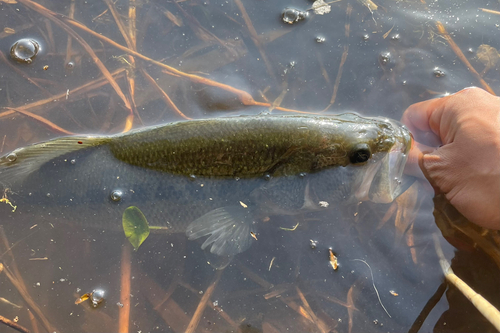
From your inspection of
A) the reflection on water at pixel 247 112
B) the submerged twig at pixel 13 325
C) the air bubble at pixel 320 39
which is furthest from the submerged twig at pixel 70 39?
the air bubble at pixel 320 39

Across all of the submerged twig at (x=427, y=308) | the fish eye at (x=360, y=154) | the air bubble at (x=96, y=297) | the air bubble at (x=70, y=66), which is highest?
the air bubble at (x=70, y=66)

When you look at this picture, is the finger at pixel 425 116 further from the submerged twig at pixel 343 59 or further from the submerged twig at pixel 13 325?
the submerged twig at pixel 13 325

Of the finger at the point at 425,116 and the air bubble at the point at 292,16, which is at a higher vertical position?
the air bubble at the point at 292,16

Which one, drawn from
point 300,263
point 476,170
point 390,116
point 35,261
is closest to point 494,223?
point 476,170

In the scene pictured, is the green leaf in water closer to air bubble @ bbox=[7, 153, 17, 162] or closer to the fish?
the fish

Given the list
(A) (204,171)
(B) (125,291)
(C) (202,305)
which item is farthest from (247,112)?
(B) (125,291)

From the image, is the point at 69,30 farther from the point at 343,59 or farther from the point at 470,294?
the point at 470,294
